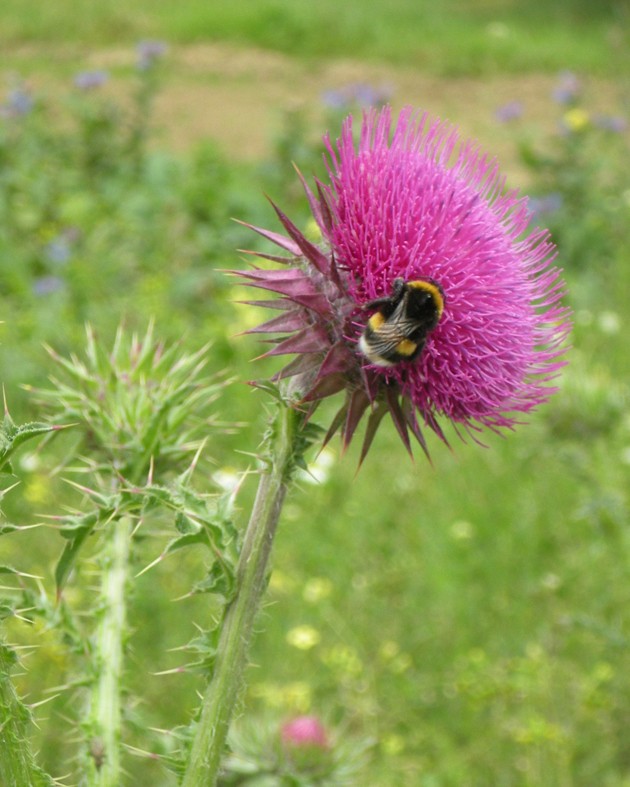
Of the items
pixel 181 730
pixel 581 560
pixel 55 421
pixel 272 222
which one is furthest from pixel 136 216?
pixel 181 730

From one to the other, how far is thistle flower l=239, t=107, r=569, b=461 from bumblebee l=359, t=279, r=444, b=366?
0.03 m

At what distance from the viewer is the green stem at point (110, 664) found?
199 cm

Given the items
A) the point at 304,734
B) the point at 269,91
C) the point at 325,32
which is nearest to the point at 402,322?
the point at 304,734

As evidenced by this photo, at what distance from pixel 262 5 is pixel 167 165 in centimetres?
1314

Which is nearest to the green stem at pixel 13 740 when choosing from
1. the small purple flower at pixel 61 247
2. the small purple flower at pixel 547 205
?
the small purple flower at pixel 61 247

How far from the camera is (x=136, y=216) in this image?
782 cm

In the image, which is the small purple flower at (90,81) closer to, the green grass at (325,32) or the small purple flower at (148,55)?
the small purple flower at (148,55)

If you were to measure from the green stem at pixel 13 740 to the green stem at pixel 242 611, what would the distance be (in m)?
0.30

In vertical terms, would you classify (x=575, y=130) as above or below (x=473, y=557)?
above

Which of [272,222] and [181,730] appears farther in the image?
[272,222]

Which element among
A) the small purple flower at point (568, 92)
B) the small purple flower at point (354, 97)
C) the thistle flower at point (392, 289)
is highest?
the thistle flower at point (392, 289)

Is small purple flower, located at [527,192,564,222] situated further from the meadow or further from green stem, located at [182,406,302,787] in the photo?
green stem, located at [182,406,302,787]

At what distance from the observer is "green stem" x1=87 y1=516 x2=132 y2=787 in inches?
78.2

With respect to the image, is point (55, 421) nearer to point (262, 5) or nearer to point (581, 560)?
point (581, 560)
